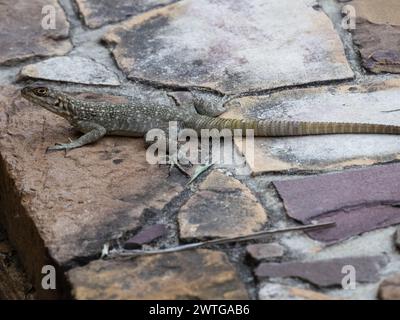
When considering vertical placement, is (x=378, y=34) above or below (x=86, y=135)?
above

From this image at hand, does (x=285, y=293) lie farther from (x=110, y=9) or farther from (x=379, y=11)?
(x=110, y=9)

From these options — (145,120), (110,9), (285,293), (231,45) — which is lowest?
(285,293)

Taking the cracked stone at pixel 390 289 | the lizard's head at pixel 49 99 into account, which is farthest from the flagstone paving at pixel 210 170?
the lizard's head at pixel 49 99

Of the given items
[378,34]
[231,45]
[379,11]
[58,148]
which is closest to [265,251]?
[58,148]

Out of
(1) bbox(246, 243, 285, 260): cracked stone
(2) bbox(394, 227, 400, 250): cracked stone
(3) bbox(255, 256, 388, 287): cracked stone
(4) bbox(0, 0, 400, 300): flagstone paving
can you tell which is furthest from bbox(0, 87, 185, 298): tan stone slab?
(2) bbox(394, 227, 400, 250): cracked stone

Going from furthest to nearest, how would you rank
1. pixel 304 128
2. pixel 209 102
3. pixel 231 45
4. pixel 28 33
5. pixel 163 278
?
pixel 28 33 → pixel 231 45 → pixel 209 102 → pixel 304 128 → pixel 163 278

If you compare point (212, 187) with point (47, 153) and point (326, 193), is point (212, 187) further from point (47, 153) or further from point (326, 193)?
point (47, 153)
